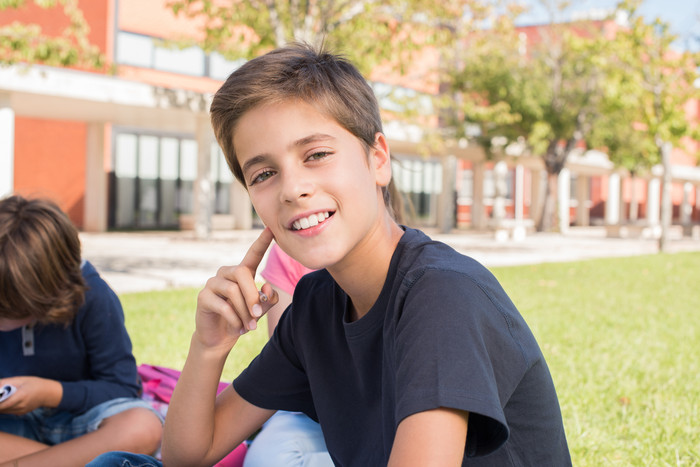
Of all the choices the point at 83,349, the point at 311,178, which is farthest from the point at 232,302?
the point at 83,349

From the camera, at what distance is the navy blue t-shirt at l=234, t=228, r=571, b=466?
1218mm

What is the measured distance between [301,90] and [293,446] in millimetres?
1329

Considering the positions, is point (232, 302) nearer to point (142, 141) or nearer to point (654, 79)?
point (654, 79)

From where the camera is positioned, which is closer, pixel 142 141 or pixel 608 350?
pixel 608 350

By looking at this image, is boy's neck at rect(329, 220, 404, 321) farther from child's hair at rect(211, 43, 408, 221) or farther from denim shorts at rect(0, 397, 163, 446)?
denim shorts at rect(0, 397, 163, 446)

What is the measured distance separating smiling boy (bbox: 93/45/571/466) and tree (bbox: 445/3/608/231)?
20.0 meters

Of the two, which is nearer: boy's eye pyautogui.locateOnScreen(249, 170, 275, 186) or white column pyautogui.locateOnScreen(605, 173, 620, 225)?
boy's eye pyautogui.locateOnScreen(249, 170, 275, 186)

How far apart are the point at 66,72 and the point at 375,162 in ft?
49.7

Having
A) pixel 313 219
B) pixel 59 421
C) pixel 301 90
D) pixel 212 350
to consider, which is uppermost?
pixel 301 90

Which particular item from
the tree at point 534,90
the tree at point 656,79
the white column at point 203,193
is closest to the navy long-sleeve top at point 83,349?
the tree at point 656,79

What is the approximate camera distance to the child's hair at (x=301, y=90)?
5.17 ft

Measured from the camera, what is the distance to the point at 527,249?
17531 millimetres

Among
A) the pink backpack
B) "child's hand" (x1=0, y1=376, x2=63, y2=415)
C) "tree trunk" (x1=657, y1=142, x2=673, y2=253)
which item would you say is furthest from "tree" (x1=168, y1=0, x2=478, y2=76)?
"child's hand" (x1=0, y1=376, x2=63, y2=415)

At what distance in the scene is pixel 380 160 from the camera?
5.74 feet
